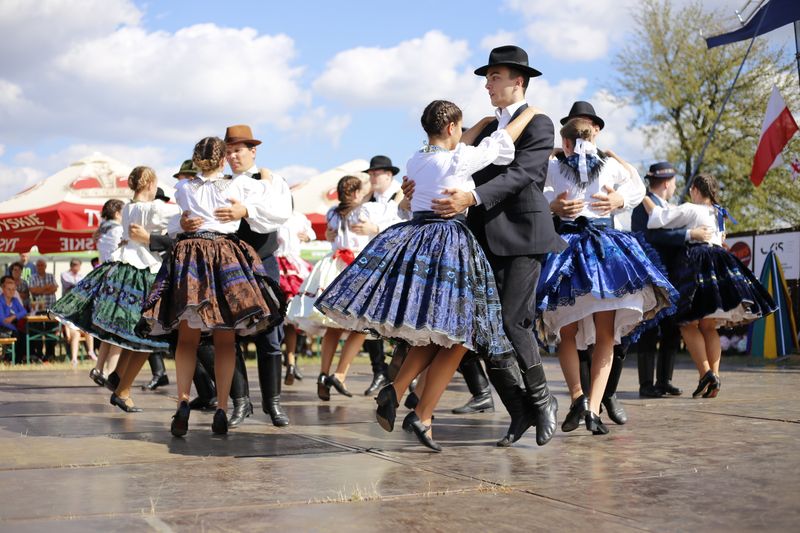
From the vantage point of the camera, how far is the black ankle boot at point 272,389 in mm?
5477

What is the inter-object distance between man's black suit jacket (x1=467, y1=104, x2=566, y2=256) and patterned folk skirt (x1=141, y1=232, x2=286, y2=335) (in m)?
1.21

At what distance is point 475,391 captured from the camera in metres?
6.39

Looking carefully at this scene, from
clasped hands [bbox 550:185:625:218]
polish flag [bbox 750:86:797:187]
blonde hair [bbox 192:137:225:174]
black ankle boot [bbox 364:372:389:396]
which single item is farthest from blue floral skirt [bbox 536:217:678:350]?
polish flag [bbox 750:86:797:187]

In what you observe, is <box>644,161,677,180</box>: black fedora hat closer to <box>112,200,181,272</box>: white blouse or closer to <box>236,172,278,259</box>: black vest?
<box>236,172,278,259</box>: black vest

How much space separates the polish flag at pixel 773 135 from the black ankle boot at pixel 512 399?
10984 mm

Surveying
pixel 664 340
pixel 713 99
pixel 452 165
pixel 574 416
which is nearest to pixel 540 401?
pixel 574 416

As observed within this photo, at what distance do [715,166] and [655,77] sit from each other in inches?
126

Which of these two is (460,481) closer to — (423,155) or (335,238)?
(423,155)

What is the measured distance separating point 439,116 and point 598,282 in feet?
4.00

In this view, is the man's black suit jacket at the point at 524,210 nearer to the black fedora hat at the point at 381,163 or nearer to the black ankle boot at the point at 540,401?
the black ankle boot at the point at 540,401

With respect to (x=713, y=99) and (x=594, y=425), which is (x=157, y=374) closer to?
(x=594, y=425)

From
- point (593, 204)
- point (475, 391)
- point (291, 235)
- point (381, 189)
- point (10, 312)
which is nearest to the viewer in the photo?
point (593, 204)

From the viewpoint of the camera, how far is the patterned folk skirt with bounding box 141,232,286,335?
478 cm

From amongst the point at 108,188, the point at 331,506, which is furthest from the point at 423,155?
the point at 108,188
